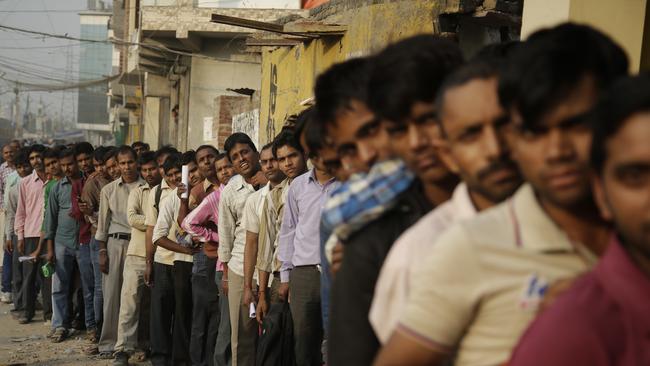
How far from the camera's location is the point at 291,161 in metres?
6.80

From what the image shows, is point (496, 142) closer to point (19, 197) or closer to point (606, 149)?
point (606, 149)

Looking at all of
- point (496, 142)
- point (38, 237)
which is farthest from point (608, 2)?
point (38, 237)

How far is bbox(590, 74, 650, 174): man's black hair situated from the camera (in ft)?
5.29

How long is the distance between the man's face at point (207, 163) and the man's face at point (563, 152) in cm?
690

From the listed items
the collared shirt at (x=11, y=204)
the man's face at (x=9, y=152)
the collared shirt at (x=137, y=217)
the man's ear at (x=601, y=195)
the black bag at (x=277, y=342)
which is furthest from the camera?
the man's face at (x=9, y=152)

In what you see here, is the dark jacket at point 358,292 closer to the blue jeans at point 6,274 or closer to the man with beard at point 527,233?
the man with beard at point 527,233

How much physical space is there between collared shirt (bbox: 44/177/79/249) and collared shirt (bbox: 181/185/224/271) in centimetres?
375

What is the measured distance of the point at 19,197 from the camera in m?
13.6

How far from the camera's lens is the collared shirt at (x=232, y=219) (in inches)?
305

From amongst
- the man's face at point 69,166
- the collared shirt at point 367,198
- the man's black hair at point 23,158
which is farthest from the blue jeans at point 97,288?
the collared shirt at point 367,198

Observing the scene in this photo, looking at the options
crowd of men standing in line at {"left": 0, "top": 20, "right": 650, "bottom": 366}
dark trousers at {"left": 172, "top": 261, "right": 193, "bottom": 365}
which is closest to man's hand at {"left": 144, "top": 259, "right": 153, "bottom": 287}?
dark trousers at {"left": 172, "top": 261, "right": 193, "bottom": 365}

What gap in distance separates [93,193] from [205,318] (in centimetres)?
343

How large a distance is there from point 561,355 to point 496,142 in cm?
66

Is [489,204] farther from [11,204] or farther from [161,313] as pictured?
[11,204]
